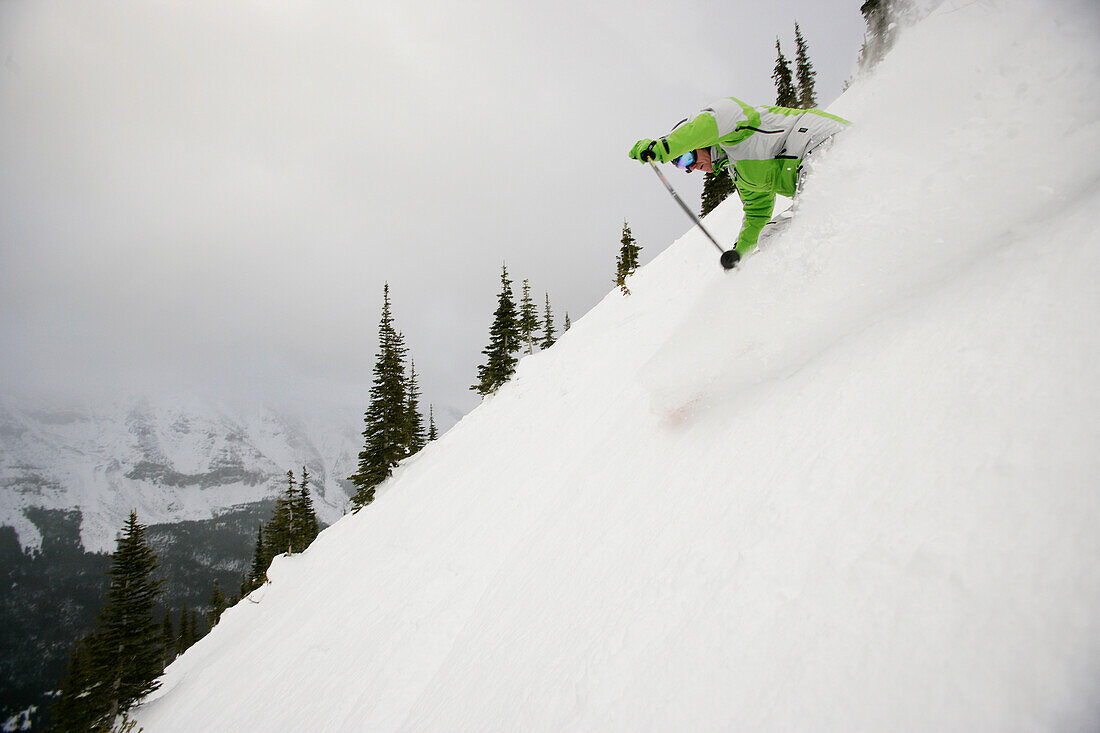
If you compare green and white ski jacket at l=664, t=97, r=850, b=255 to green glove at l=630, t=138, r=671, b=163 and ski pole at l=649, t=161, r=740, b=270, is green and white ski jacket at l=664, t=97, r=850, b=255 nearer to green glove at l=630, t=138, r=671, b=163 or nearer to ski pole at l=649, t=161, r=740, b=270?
green glove at l=630, t=138, r=671, b=163

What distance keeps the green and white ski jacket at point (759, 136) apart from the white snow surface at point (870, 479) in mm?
418

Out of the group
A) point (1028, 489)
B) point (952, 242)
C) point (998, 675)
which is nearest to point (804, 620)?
point (998, 675)

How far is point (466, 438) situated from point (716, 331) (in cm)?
1382

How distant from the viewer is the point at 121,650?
19.7 metres

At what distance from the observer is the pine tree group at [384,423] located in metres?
24.9

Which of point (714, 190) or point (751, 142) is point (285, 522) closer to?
point (751, 142)

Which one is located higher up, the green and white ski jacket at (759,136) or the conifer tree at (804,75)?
the conifer tree at (804,75)

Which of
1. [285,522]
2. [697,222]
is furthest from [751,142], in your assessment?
[285,522]

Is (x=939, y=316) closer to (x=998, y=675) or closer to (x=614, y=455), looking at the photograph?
(x=998, y=675)

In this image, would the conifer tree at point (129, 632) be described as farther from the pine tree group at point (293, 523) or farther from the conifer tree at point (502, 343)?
the conifer tree at point (502, 343)

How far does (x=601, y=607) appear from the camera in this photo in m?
2.41

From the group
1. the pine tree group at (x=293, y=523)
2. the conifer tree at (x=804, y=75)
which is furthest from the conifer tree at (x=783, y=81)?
the pine tree group at (x=293, y=523)

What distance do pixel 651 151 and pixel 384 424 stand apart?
81.3 ft

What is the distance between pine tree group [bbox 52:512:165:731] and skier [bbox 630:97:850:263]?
27.8m
